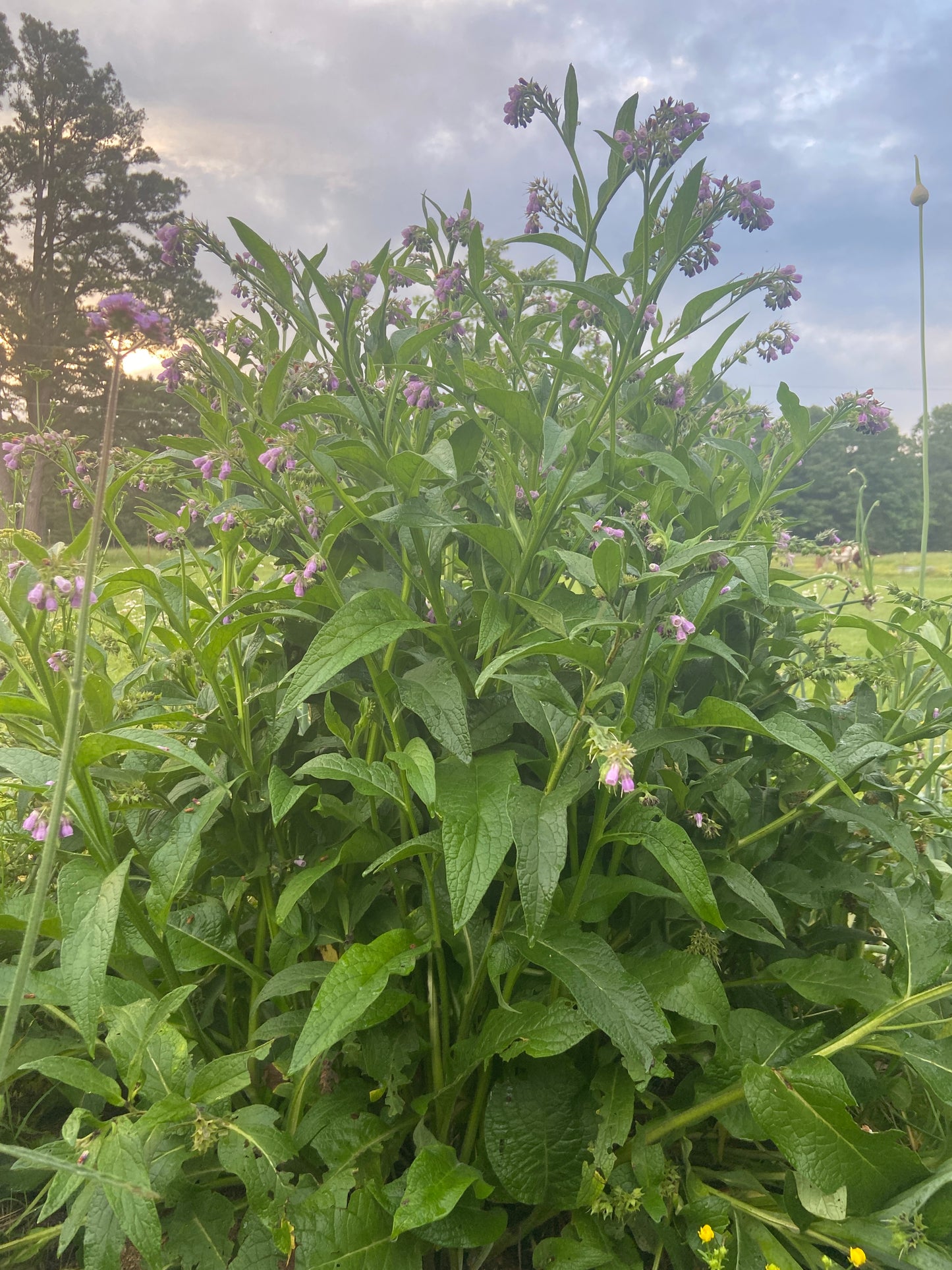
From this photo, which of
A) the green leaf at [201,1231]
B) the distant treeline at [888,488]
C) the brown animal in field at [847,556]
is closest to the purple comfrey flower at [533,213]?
the brown animal in field at [847,556]

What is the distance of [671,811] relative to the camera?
1.10 metres

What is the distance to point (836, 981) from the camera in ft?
3.36

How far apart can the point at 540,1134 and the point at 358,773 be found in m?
0.60

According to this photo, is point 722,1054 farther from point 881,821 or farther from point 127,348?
point 127,348

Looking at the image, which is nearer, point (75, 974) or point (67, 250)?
point (75, 974)

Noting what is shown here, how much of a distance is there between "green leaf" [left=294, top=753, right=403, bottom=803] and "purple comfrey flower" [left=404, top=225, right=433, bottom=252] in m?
0.90

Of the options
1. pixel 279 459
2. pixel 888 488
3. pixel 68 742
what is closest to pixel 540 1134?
pixel 68 742

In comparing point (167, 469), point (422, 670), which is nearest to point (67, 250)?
point (167, 469)

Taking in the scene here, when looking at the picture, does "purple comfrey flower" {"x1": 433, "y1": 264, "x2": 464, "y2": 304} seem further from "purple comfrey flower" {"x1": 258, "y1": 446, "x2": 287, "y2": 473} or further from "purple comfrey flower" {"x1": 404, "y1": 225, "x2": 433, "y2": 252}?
"purple comfrey flower" {"x1": 258, "y1": 446, "x2": 287, "y2": 473}

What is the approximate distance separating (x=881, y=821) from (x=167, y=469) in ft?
4.14

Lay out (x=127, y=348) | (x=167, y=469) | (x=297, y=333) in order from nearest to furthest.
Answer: (x=127, y=348)
(x=297, y=333)
(x=167, y=469)

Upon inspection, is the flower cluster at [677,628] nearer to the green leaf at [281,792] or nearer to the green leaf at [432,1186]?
the green leaf at [281,792]

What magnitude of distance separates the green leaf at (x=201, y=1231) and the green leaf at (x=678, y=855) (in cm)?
70

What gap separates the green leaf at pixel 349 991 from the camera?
0.78 metres
